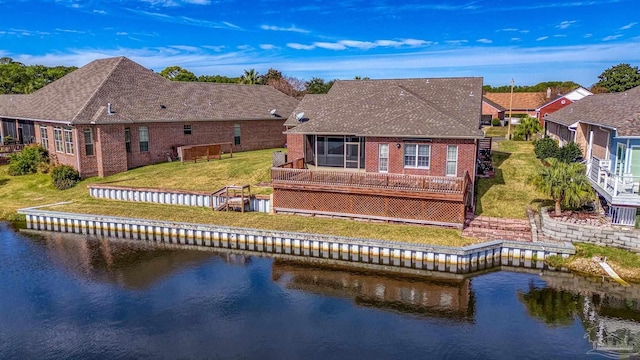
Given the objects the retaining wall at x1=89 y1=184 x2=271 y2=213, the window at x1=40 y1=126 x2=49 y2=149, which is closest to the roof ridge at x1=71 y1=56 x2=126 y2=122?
the window at x1=40 y1=126 x2=49 y2=149

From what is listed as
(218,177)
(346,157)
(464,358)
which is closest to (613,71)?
(346,157)

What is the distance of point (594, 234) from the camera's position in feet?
59.0

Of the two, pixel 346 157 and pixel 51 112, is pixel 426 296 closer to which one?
pixel 346 157

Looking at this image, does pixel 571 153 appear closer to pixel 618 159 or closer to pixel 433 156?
pixel 618 159

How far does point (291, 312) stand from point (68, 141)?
24.7 meters

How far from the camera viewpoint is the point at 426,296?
1596 centimetres

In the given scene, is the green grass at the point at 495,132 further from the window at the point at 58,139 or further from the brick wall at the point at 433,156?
the window at the point at 58,139

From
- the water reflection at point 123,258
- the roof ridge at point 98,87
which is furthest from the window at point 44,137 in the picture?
the water reflection at point 123,258

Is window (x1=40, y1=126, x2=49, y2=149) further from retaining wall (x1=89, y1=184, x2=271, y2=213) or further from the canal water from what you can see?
the canal water

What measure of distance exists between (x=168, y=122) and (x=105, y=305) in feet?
71.6

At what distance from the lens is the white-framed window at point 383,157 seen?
Result: 79.7 ft

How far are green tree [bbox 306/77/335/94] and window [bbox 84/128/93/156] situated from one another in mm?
44445

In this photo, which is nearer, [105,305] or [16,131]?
[105,305]

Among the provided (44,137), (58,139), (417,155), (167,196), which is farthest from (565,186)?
(44,137)
